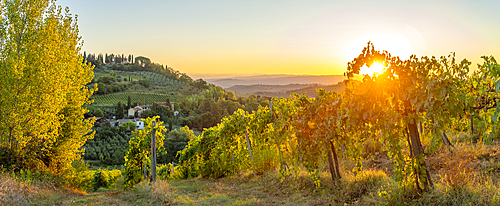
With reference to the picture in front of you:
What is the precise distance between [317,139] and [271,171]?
2960 millimetres

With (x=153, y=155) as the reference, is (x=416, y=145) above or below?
above

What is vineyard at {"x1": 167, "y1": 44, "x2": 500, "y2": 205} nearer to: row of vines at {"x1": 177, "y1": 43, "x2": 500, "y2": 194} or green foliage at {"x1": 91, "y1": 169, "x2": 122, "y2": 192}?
row of vines at {"x1": 177, "y1": 43, "x2": 500, "y2": 194}

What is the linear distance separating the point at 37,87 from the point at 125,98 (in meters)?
74.8

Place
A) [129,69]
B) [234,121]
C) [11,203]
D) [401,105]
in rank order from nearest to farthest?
1. [401,105]
2. [11,203]
3. [234,121]
4. [129,69]

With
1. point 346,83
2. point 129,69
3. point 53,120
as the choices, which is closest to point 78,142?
point 53,120

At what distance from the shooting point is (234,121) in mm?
8203

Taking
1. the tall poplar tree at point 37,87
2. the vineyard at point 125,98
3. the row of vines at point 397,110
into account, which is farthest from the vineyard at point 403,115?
the vineyard at point 125,98

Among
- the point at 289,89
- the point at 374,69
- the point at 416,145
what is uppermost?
the point at 374,69

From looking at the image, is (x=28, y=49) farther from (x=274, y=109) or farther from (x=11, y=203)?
(x=274, y=109)

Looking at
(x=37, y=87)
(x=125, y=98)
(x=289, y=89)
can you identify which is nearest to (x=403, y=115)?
(x=37, y=87)

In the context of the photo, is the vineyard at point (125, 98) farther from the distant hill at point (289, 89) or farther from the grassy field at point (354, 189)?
Answer: the grassy field at point (354, 189)

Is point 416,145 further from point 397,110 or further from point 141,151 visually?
point 141,151

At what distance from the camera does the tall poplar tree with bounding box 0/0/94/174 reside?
276 inches

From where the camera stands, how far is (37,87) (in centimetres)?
721
